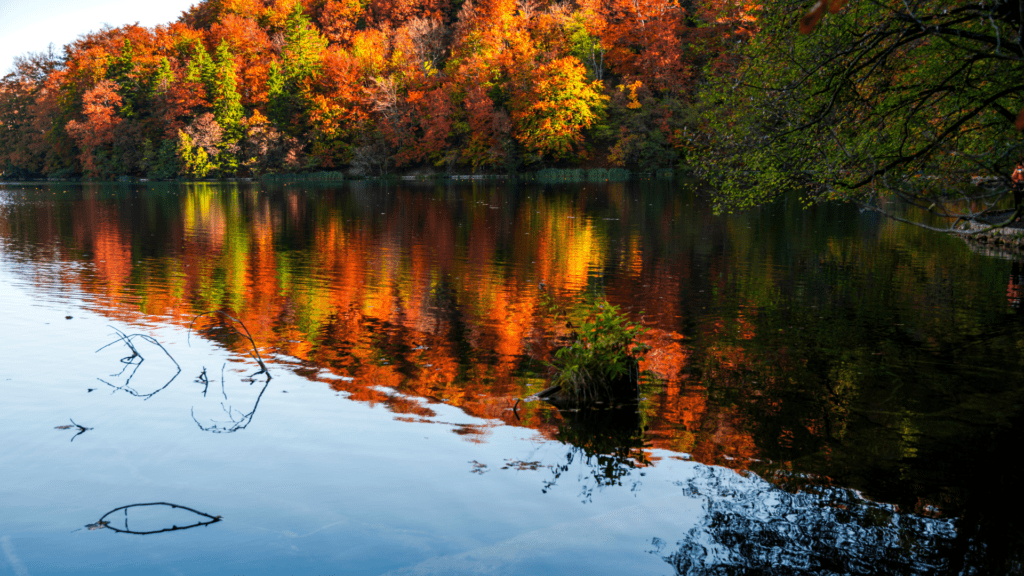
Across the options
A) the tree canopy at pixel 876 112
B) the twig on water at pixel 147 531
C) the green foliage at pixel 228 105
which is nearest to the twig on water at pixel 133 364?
the twig on water at pixel 147 531

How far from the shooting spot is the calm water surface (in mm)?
5770

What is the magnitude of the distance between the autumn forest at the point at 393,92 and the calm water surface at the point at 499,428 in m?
57.3

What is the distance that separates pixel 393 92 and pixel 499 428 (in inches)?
3023

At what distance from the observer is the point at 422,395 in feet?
31.2

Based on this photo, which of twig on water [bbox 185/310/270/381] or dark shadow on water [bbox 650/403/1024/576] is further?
twig on water [bbox 185/310/270/381]

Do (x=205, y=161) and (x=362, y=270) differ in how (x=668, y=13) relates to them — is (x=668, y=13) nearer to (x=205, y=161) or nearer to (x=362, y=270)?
(x=205, y=161)

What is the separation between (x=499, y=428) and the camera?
8.34m

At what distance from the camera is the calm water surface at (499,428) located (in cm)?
577

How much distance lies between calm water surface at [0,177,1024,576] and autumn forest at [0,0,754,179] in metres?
57.3

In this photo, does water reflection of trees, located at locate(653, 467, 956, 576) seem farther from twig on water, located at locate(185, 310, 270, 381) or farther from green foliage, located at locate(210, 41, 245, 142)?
green foliage, located at locate(210, 41, 245, 142)

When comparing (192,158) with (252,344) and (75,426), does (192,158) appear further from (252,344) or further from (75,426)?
(75,426)

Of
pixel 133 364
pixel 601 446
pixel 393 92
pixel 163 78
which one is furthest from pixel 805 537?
pixel 163 78

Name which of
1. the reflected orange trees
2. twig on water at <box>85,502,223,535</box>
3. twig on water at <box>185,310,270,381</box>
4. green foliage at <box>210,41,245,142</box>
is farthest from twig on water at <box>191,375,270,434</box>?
green foliage at <box>210,41,245,142</box>

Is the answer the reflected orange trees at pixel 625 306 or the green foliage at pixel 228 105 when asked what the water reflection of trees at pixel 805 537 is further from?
the green foliage at pixel 228 105
